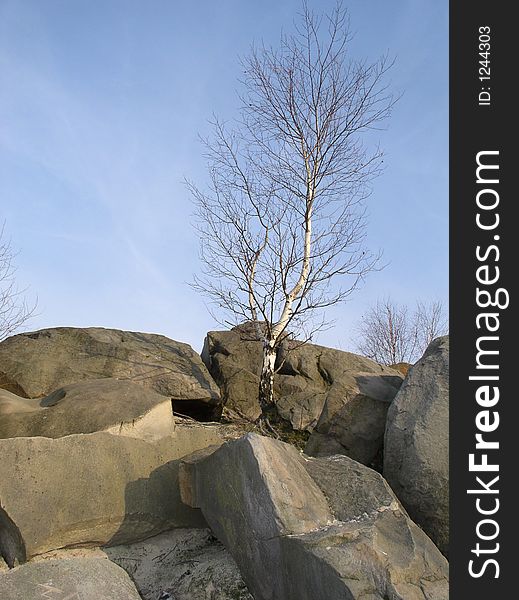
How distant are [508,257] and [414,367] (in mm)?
1805

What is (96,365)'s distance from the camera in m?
9.95

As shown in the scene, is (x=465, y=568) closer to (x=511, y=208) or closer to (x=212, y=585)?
(x=212, y=585)

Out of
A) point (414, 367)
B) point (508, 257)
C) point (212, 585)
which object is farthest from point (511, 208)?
point (212, 585)

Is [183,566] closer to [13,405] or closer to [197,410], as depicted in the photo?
[13,405]

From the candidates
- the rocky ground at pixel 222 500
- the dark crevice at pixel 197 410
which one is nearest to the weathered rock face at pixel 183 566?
the rocky ground at pixel 222 500

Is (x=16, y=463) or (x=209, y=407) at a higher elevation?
(x=209, y=407)

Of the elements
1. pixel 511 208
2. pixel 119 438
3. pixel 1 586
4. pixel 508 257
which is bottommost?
pixel 1 586

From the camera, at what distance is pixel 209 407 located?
10211 millimetres

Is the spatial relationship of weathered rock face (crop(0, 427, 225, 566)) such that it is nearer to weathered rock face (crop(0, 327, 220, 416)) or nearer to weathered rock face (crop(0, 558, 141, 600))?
weathered rock face (crop(0, 558, 141, 600))

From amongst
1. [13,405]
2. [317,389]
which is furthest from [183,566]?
[317,389]

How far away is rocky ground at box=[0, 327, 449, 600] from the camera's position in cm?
343

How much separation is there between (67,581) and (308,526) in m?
1.50

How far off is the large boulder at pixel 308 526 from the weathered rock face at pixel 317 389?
1.15 meters

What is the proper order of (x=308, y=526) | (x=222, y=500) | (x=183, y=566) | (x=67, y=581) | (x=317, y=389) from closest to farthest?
1. (x=308, y=526)
2. (x=67, y=581)
3. (x=222, y=500)
4. (x=183, y=566)
5. (x=317, y=389)
